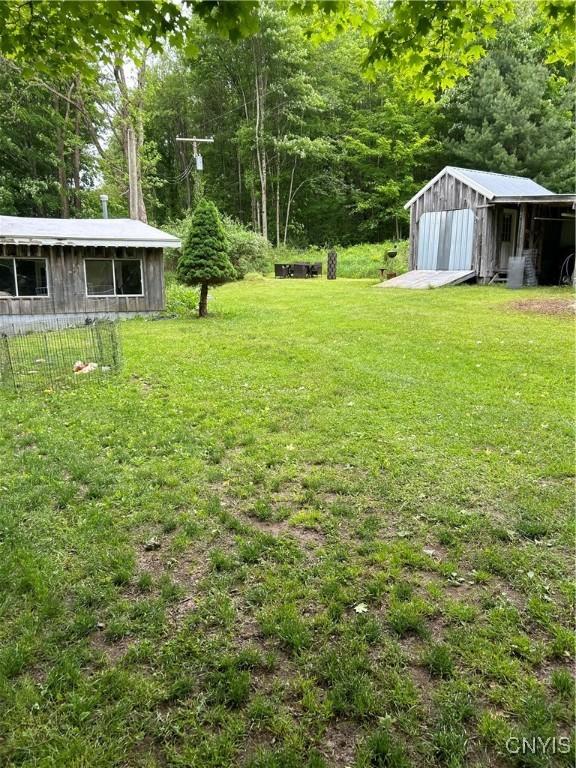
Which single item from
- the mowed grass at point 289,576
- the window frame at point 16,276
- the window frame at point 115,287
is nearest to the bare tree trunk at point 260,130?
the window frame at point 115,287

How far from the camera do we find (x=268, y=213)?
36375 millimetres

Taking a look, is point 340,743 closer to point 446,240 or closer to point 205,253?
point 205,253

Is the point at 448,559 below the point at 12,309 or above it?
below

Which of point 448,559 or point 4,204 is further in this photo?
point 4,204

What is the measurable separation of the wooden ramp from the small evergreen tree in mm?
7762

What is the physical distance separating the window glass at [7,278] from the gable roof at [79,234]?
0.82m

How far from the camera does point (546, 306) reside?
12.8 meters

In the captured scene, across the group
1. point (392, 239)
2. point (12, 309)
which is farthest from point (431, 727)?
point (392, 239)

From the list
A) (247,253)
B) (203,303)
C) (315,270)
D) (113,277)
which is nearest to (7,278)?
(113,277)

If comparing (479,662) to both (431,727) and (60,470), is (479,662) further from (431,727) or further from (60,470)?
(60,470)

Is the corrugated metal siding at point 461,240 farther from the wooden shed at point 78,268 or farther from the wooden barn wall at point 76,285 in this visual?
the wooden barn wall at point 76,285

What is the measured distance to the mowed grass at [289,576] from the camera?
2.19 meters

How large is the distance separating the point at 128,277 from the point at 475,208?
1208 cm

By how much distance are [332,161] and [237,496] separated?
112 feet
